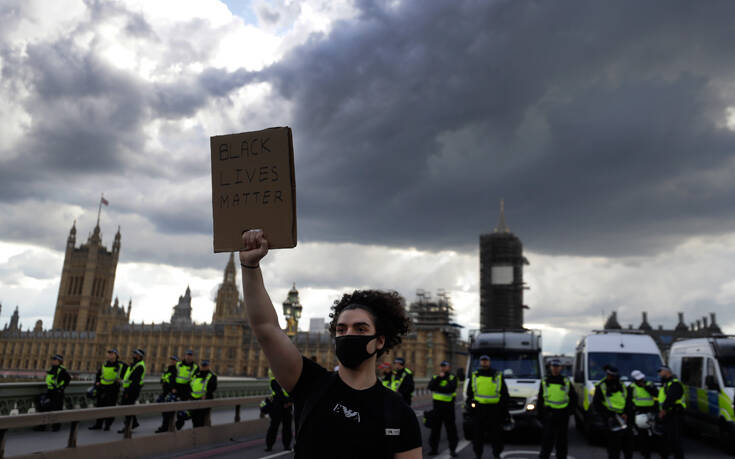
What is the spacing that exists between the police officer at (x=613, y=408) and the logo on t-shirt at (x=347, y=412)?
9362 mm

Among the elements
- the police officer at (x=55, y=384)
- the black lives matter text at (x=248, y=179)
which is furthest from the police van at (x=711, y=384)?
the police officer at (x=55, y=384)

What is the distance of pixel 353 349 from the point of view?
294 centimetres

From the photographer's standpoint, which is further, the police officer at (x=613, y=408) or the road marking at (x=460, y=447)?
the road marking at (x=460, y=447)

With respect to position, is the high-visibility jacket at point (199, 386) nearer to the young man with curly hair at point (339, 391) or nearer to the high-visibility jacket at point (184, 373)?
the high-visibility jacket at point (184, 373)

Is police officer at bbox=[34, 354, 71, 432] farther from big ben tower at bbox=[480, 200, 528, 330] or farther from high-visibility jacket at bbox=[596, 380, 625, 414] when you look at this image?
big ben tower at bbox=[480, 200, 528, 330]

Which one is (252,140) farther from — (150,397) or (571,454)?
(150,397)

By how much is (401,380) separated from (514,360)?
183 inches

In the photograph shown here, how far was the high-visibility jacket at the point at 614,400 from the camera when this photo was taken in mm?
11102

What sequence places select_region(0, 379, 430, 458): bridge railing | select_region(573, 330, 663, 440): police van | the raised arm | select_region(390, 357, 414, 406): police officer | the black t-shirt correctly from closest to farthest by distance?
the black t-shirt → the raised arm → select_region(0, 379, 430, 458): bridge railing → select_region(390, 357, 414, 406): police officer → select_region(573, 330, 663, 440): police van

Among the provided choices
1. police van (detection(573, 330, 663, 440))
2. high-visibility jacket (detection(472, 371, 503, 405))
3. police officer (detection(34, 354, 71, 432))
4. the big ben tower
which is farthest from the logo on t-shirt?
the big ben tower

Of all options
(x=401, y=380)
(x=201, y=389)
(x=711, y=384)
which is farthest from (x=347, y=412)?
(x=711, y=384)

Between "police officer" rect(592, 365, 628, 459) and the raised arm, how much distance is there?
9.49 meters

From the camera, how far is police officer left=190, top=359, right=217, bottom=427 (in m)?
13.5

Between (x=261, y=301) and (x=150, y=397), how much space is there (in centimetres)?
1792
